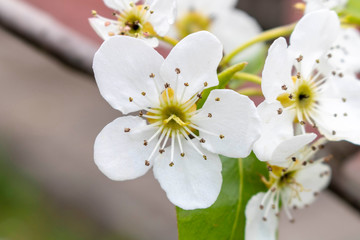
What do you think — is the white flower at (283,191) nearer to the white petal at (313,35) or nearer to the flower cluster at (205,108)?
the flower cluster at (205,108)

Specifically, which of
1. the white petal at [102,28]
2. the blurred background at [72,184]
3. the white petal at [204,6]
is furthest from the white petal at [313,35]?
the blurred background at [72,184]

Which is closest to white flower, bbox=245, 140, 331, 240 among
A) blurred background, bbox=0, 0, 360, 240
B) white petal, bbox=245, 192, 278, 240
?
white petal, bbox=245, 192, 278, 240

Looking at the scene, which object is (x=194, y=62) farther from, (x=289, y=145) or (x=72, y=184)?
(x=72, y=184)

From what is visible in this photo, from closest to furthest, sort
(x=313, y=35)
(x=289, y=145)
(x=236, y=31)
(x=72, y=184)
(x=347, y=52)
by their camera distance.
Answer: (x=289, y=145), (x=313, y=35), (x=347, y=52), (x=236, y=31), (x=72, y=184)

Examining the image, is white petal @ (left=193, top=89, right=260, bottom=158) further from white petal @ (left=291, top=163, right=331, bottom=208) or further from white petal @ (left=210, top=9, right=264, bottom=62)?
white petal @ (left=210, top=9, right=264, bottom=62)

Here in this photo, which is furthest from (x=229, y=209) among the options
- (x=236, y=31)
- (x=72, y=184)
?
(x=72, y=184)

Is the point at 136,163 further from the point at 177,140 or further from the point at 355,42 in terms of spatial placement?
the point at 355,42
